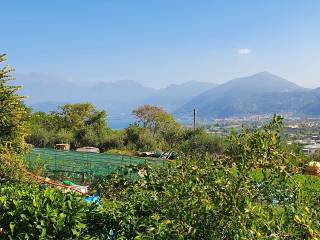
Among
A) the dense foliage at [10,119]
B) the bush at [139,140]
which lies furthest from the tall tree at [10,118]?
the bush at [139,140]

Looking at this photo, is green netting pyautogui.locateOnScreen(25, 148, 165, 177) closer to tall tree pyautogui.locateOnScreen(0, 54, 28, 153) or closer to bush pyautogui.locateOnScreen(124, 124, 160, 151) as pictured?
tall tree pyautogui.locateOnScreen(0, 54, 28, 153)

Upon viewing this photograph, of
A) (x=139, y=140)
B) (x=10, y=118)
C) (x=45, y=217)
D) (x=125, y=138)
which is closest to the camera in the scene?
(x=45, y=217)

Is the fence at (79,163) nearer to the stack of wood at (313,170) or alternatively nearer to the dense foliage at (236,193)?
the stack of wood at (313,170)

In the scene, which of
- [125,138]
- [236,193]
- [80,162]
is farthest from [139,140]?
[236,193]

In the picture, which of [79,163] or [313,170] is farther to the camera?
[313,170]

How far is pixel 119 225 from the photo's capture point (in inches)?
287

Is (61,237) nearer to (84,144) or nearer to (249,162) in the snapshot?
(249,162)

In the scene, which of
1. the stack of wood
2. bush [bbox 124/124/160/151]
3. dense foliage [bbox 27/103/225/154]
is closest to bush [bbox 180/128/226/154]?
dense foliage [bbox 27/103/225/154]

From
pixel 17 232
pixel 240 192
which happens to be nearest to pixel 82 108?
pixel 17 232

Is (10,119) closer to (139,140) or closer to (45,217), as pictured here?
(45,217)

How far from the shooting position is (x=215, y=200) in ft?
16.8

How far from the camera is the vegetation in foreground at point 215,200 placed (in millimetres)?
4609

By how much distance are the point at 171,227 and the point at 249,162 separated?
117cm

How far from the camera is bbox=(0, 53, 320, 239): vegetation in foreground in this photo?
461 centimetres
